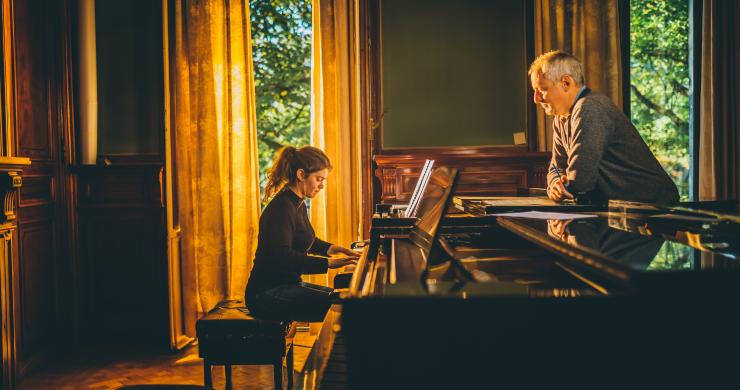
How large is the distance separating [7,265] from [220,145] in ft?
6.16

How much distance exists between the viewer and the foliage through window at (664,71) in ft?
15.0

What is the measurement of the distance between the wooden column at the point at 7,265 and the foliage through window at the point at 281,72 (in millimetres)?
2241

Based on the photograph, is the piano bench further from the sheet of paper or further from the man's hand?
the man's hand

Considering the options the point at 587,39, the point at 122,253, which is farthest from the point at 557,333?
the point at 587,39

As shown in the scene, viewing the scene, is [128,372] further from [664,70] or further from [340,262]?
[664,70]

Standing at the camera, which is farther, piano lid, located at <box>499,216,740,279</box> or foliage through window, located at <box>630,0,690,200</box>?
foliage through window, located at <box>630,0,690,200</box>

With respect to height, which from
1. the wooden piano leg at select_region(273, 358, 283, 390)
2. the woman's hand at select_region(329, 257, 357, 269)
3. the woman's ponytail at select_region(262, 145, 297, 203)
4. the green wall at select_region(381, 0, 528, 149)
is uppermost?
the green wall at select_region(381, 0, 528, 149)

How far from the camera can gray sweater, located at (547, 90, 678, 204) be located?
2297 mm

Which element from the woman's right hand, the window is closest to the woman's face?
the woman's right hand

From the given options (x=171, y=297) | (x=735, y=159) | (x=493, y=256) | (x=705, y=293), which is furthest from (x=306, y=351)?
(x=735, y=159)

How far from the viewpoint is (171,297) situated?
→ 3.51 m

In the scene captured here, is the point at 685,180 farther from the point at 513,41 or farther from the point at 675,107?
the point at 513,41

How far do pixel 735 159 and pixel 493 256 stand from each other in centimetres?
346

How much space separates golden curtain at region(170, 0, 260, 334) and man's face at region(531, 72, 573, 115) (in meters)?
2.32
